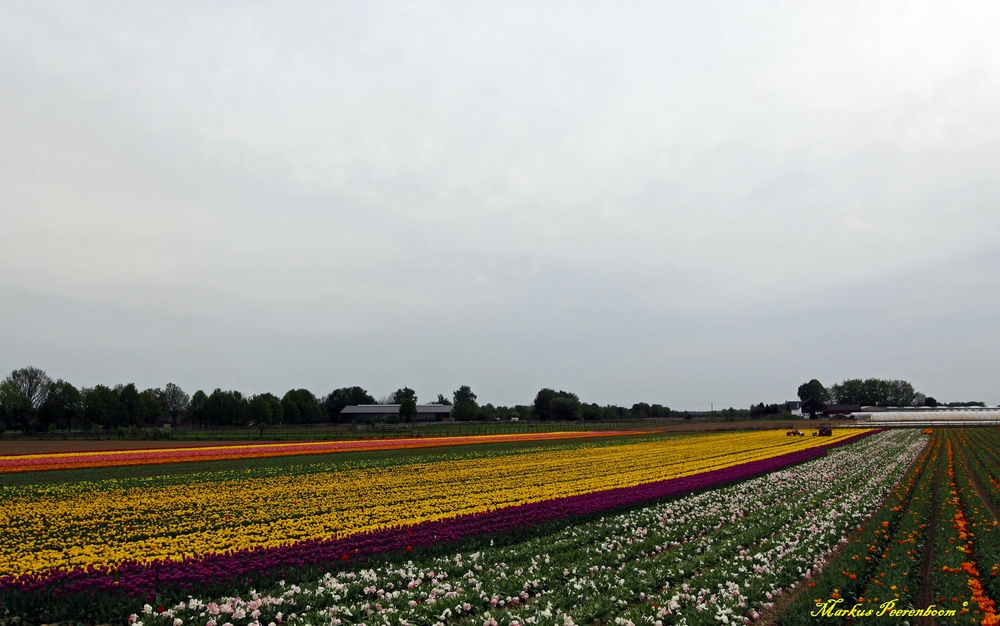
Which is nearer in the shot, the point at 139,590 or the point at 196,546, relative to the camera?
the point at 139,590

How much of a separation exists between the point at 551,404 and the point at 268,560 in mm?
164227

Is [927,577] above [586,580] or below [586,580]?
below

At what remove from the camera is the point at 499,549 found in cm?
1428

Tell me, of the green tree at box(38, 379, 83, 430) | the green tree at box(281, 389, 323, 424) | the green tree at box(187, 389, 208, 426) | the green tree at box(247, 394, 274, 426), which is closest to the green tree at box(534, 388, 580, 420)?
the green tree at box(281, 389, 323, 424)

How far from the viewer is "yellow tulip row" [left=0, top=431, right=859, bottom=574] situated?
14.7 m

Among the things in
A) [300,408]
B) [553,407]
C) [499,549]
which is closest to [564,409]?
[553,407]

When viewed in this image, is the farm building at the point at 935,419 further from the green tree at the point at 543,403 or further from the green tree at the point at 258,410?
the green tree at the point at 258,410

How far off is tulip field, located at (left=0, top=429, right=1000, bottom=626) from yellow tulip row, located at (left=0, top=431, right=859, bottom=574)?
0.44ft

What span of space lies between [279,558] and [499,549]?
511 centimetres

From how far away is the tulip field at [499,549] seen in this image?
9.66 m

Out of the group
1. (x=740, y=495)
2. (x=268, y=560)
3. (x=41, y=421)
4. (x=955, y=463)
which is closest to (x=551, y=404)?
(x=41, y=421)

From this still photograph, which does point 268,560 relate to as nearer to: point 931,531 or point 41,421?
point 931,531

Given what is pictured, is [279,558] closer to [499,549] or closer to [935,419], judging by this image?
[499,549]

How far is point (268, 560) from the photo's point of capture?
12.1m
